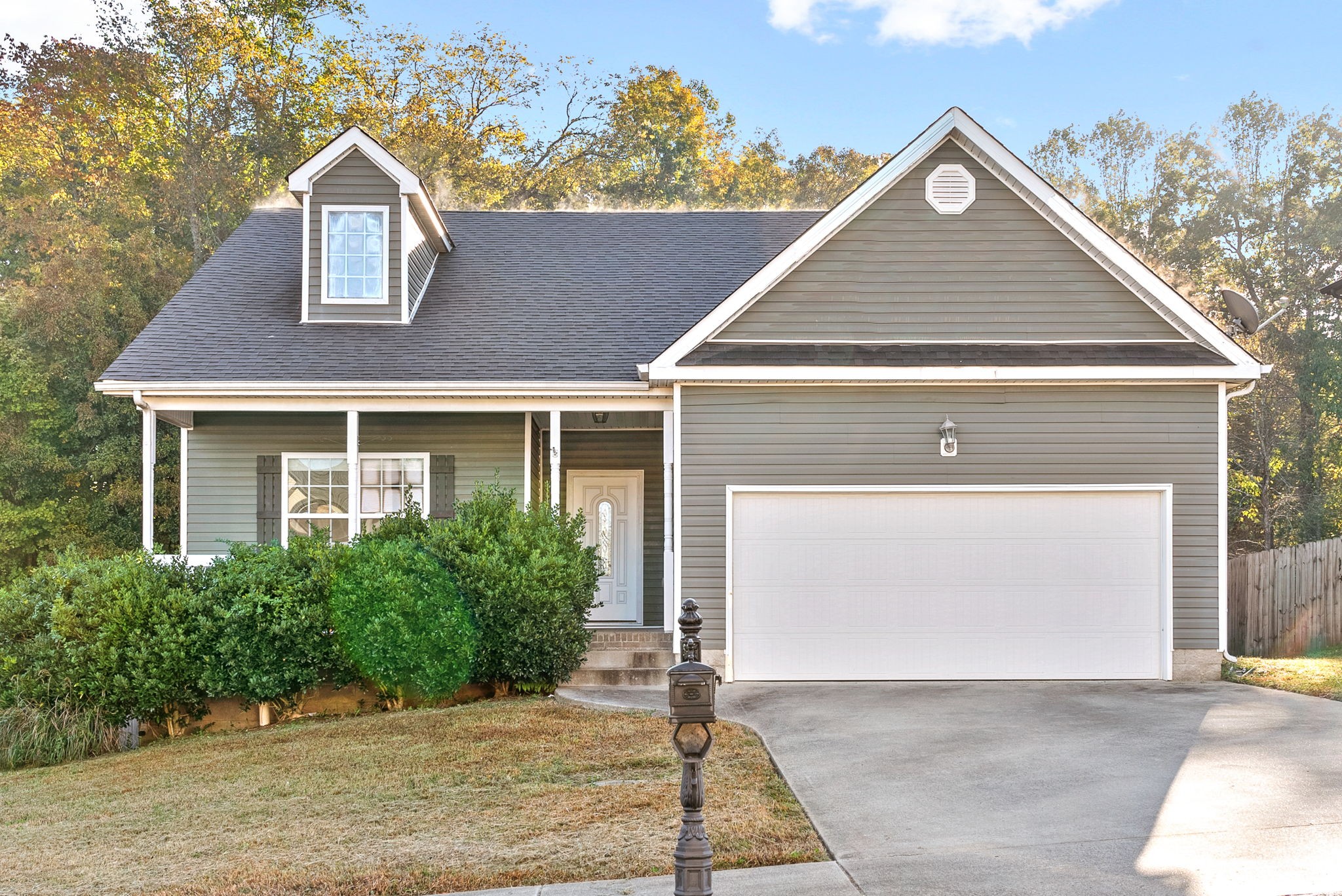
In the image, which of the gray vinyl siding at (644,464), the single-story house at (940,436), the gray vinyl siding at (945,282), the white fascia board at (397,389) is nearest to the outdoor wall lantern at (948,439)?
the single-story house at (940,436)

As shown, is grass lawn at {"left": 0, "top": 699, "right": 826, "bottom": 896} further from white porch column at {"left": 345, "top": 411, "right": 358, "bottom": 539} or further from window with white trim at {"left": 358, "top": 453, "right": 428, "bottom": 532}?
window with white trim at {"left": 358, "top": 453, "right": 428, "bottom": 532}

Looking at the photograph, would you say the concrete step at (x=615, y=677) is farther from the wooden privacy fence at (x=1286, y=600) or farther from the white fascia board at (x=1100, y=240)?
the wooden privacy fence at (x=1286, y=600)

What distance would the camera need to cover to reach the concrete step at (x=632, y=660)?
12023 mm

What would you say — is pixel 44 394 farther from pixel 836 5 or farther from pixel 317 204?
pixel 836 5

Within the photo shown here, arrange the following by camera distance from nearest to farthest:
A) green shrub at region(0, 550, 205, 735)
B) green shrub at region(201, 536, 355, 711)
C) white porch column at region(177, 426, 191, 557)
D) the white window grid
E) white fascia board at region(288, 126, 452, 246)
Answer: green shrub at region(0, 550, 205, 735)
green shrub at region(201, 536, 355, 711)
white porch column at region(177, 426, 191, 557)
the white window grid
white fascia board at region(288, 126, 452, 246)

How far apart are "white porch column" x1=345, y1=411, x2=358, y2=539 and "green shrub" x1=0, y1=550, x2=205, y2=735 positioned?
224cm

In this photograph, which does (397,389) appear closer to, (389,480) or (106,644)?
(389,480)

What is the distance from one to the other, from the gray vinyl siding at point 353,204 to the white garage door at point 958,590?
17.7 ft

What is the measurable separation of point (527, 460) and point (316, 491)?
8.51 ft

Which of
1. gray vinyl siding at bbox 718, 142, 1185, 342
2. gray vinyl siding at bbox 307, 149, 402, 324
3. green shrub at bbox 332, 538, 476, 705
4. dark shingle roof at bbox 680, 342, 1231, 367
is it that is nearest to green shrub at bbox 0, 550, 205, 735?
green shrub at bbox 332, 538, 476, 705

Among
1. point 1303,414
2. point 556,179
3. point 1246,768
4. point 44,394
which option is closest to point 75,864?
point 1246,768

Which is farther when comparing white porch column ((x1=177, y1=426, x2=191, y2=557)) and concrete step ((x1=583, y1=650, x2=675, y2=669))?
white porch column ((x1=177, y1=426, x2=191, y2=557))

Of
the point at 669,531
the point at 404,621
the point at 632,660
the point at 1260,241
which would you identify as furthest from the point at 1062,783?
the point at 1260,241

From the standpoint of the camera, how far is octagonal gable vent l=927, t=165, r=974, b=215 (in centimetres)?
1221
